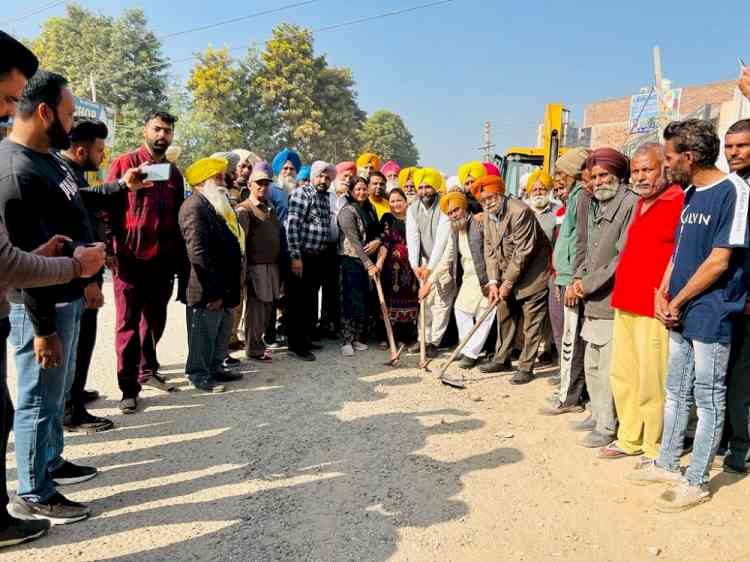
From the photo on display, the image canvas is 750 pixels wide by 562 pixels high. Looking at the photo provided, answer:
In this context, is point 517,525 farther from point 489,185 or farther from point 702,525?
point 489,185

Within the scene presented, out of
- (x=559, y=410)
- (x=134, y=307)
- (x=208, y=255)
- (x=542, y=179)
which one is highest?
(x=542, y=179)

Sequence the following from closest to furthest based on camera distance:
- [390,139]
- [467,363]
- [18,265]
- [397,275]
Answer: [18,265] < [467,363] < [397,275] < [390,139]

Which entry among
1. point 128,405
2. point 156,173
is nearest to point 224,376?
point 128,405

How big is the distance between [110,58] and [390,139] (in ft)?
101

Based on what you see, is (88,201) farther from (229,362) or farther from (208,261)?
(229,362)

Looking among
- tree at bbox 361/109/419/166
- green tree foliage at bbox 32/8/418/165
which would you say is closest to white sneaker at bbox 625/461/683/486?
green tree foliage at bbox 32/8/418/165

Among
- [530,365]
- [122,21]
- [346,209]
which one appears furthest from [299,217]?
[122,21]

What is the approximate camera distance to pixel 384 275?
234 inches

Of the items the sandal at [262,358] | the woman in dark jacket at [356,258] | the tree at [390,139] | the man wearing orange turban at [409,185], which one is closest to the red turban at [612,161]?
the woman in dark jacket at [356,258]

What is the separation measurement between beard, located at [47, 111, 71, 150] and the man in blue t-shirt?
3285 mm

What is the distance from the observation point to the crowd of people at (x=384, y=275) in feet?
8.37

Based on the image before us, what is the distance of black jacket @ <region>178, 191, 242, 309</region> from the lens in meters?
4.29

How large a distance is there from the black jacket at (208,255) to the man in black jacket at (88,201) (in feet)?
2.49

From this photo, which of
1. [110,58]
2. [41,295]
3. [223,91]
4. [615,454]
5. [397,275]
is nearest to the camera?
[41,295]
